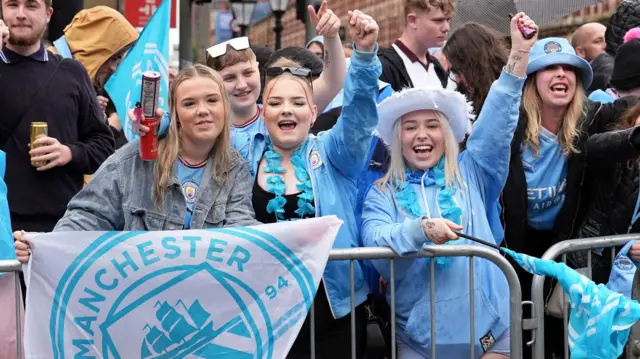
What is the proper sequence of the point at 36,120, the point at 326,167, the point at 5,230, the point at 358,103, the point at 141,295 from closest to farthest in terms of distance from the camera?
1. the point at 141,295
2. the point at 358,103
3. the point at 326,167
4. the point at 5,230
5. the point at 36,120

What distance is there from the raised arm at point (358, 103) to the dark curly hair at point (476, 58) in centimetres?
112

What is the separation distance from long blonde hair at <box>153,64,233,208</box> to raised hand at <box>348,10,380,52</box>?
0.61 m

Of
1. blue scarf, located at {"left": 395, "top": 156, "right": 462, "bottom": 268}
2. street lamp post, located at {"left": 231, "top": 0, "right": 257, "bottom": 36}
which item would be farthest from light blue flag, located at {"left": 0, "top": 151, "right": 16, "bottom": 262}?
street lamp post, located at {"left": 231, "top": 0, "right": 257, "bottom": 36}

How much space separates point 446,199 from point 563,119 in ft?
3.31

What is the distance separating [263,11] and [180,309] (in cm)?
5367

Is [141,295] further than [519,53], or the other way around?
[519,53]

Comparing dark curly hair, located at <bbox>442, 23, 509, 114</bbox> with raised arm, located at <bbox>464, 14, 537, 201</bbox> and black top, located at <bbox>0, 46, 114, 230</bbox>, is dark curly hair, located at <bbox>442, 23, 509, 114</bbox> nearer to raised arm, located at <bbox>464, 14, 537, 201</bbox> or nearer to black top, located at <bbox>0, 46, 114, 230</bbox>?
raised arm, located at <bbox>464, 14, 537, 201</bbox>

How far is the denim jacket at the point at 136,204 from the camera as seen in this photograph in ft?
14.6

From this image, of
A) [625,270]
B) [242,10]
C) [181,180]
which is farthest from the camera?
[242,10]

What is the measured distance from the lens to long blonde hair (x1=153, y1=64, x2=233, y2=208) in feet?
14.7

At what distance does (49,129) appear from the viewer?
5.61 meters

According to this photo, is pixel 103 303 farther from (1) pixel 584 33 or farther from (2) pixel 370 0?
(2) pixel 370 0

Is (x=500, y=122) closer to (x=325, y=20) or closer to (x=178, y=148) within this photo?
(x=325, y=20)

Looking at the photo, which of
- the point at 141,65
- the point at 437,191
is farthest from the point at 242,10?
the point at 437,191
